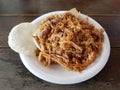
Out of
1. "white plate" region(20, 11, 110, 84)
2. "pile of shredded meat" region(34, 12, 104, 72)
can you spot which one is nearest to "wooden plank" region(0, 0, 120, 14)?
"pile of shredded meat" region(34, 12, 104, 72)

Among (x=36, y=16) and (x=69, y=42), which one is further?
(x=36, y=16)

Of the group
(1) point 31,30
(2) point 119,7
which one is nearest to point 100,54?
(1) point 31,30

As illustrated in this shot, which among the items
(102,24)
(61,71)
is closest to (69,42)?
(61,71)

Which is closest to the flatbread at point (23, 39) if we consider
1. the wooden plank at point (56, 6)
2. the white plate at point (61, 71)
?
the white plate at point (61, 71)

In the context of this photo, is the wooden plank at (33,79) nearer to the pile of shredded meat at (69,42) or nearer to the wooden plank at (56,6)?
the pile of shredded meat at (69,42)

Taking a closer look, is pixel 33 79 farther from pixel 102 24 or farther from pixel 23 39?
pixel 102 24

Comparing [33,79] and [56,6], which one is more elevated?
[56,6]

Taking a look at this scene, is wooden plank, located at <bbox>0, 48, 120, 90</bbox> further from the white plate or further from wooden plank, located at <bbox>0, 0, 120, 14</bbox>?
wooden plank, located at <bbox>0, 0, 120, 14</bbox>

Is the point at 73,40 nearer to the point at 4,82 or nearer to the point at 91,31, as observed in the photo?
the point at 91,31
